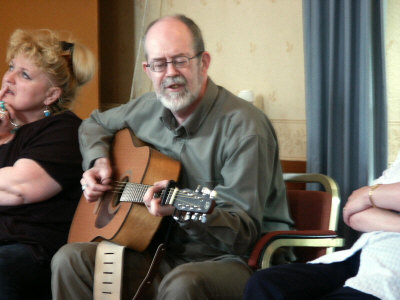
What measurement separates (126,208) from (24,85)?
2.51ft

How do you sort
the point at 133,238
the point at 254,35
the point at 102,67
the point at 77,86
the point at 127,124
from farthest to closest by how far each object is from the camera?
the point at 102,67, the point at 254,35, the point at 77,86, the point at 127,124, the point at 133,238

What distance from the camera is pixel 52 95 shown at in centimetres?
243

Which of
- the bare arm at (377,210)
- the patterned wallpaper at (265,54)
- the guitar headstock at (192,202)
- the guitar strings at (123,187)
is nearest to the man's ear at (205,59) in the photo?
the guitar strings at (123,187)

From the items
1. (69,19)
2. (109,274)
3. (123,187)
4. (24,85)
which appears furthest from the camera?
(69,19)

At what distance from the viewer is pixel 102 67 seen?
421 centimetres

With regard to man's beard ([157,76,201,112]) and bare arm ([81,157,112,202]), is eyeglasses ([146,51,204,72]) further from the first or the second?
bare arm ([81,157,112,202])

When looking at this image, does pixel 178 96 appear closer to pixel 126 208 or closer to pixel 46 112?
pixel 126 208

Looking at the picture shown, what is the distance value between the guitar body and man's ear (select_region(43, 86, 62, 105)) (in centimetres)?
31

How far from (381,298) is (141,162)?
0.93 metres

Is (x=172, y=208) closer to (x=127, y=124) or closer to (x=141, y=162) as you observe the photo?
(x=141, y=162)

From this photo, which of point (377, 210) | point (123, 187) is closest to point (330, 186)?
point (377, 210)

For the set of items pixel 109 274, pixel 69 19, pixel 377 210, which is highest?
pixel 69 19

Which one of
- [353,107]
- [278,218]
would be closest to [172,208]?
[278,218]

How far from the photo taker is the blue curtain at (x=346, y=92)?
266cm
